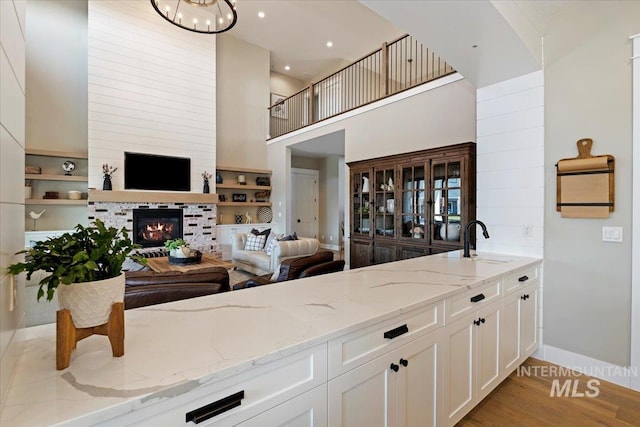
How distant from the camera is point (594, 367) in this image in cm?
241

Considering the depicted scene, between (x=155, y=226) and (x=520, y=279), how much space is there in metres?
6.56

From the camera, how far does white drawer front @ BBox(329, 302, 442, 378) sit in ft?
3.66

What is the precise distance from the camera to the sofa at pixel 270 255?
4668mm

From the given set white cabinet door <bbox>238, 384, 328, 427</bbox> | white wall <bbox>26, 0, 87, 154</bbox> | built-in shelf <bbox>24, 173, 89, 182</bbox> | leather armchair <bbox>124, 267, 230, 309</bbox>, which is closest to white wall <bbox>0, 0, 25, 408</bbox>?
white cabinet door <bbox>238, 384, 328, 427</bbox>

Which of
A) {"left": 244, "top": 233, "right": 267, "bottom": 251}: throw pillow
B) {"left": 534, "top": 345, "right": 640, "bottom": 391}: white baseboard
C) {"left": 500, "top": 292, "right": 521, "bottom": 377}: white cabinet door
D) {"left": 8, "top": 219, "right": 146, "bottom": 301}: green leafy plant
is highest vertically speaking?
{"left": 8, "top": 219, "right": 146, "bottom": 301}: green leafy plant

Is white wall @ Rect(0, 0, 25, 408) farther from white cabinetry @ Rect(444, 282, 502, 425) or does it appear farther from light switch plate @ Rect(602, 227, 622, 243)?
light switch plate @ Rect(602, 227, 622, 243)

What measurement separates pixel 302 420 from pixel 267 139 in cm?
811

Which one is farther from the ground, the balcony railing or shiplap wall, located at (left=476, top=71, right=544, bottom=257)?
the balcony railing

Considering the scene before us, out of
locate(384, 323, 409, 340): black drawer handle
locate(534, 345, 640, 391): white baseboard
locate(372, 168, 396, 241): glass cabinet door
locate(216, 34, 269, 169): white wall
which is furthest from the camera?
locate(216, 34, 269, 169): white wall

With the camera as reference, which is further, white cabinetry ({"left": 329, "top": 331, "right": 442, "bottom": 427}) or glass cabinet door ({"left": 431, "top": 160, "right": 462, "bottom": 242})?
glass cabinet door ({"left": 431, "top": 160, "right": 462, "bottom": 242})

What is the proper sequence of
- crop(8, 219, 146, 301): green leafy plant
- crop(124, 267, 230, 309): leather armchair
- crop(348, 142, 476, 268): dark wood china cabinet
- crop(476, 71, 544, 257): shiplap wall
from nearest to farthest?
crop(8, 219, 146, 301): green leafy plant, crop(124, 267, 230, 309): leather armchair, crop(476, 71, 544, 257): shiplap wall, crop(348, 142, 476, 268): dark wood china cabinet

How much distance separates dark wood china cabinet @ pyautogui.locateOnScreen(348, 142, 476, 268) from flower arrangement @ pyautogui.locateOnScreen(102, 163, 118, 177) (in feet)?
15.4

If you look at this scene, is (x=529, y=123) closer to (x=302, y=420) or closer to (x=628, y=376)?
(x=628, y=376)

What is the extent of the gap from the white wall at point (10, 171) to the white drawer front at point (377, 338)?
2.91ft
